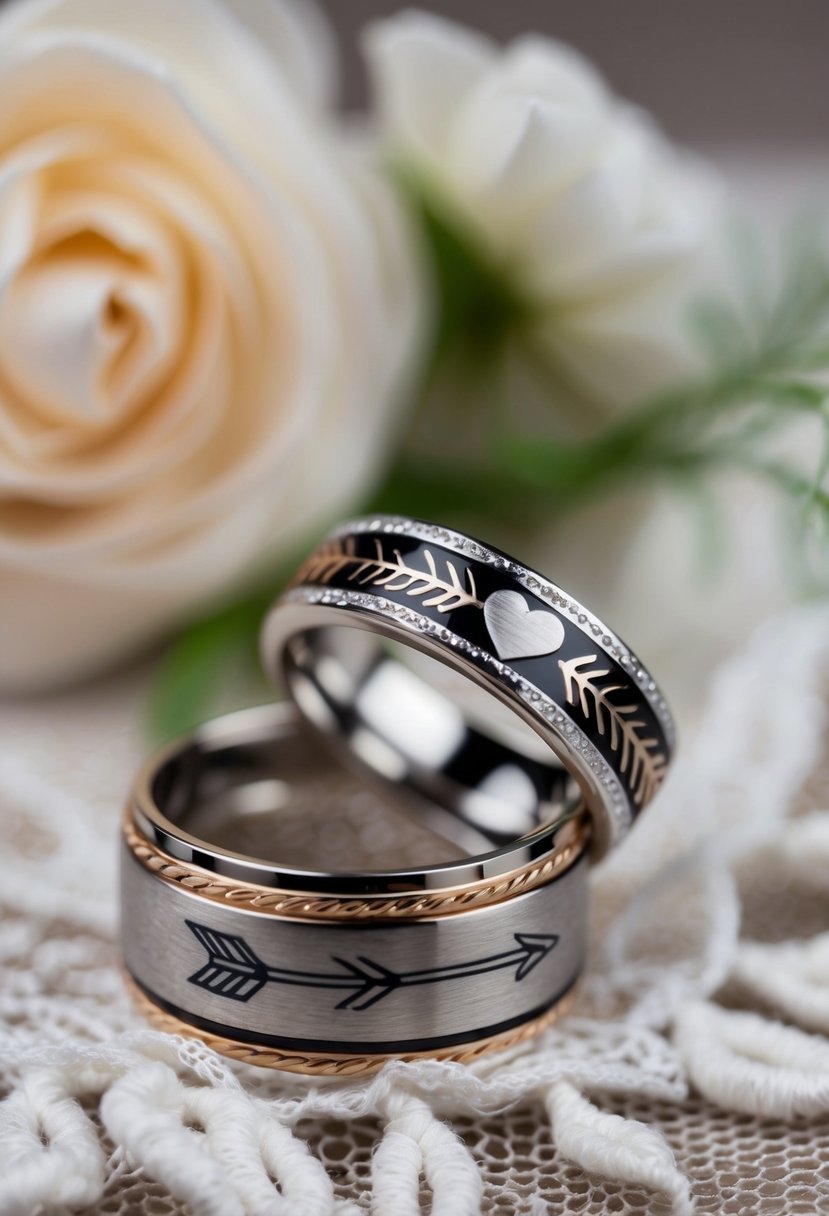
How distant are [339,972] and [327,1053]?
5 cm

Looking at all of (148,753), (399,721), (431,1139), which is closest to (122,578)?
(148,753)

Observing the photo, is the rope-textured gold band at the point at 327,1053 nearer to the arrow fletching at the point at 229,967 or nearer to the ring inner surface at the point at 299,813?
the arrow fletching at the point at 229,967

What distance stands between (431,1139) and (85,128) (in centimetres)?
82

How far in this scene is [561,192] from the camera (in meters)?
1.08

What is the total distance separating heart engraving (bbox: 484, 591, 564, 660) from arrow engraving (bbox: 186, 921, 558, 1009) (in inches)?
7.0

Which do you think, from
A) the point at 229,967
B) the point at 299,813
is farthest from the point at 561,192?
the point at 229,967

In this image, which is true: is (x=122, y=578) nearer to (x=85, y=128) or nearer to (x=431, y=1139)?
(x=85, y=128)

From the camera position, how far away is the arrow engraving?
73 centimetres

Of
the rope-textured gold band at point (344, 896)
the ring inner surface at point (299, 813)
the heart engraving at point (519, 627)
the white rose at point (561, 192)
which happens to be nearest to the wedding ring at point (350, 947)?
the rope-textured gold band at point (344, 896)

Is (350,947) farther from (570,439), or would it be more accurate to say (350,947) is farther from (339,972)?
(570,439)

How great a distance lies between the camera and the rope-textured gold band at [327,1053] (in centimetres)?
74

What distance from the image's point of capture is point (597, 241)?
1095 millimetres

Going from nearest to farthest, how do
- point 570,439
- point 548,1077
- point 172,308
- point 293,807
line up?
1. point 548,1077
2. point 172,308
3. point 293,807
4. point 570,439

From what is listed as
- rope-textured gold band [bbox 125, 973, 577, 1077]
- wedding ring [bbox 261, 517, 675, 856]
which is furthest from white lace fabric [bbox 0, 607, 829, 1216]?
wedding ring [bbox 261, 517, 675, 856]
